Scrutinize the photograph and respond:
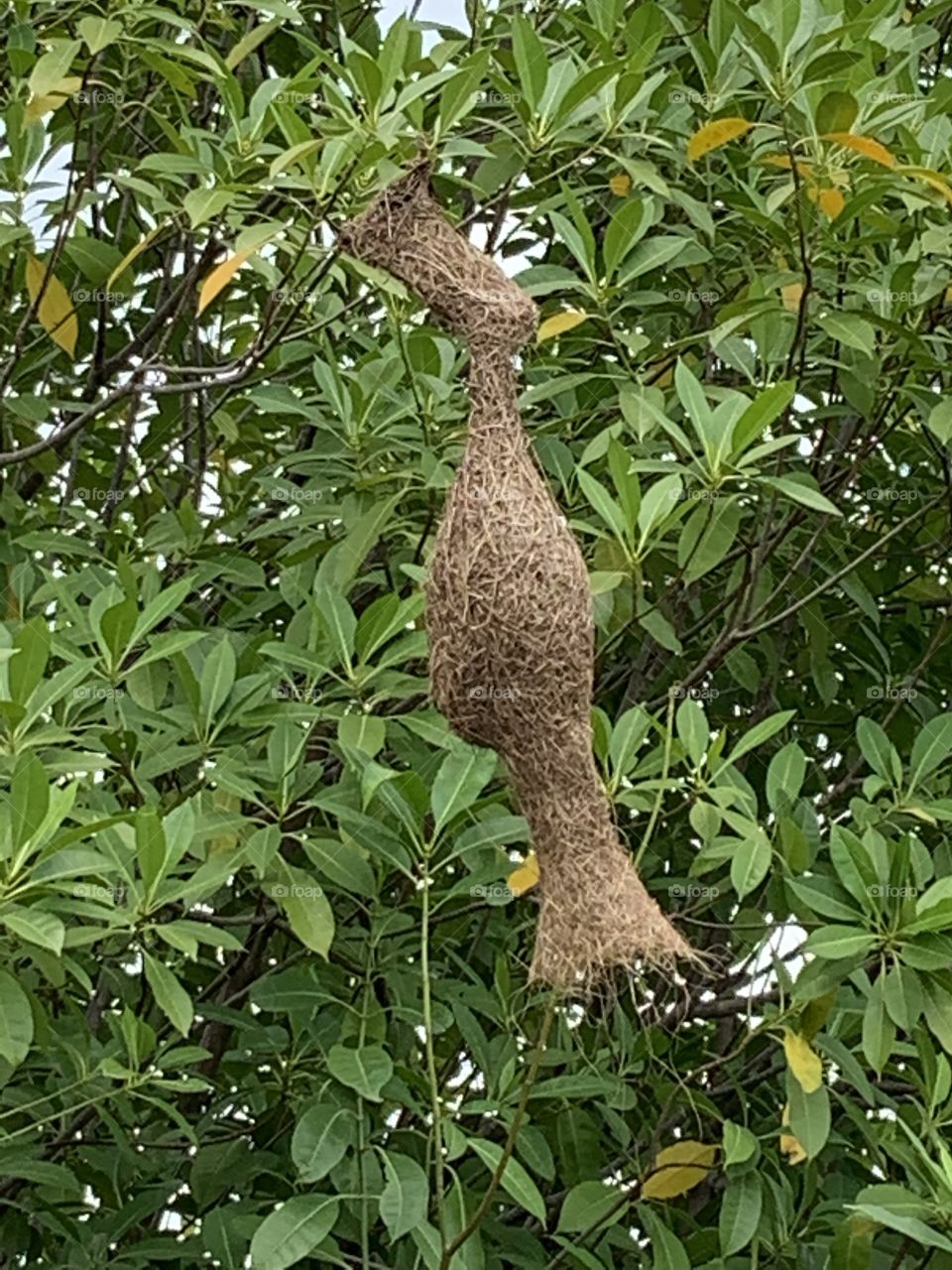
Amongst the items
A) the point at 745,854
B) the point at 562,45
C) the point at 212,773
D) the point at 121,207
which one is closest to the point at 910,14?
the point at 562,45

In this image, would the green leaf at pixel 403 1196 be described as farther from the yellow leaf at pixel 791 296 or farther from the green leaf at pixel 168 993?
the yellow leaf at pixel 791 296

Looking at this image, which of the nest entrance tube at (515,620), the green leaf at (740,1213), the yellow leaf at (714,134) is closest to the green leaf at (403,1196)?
the green leaf at (740,1213)

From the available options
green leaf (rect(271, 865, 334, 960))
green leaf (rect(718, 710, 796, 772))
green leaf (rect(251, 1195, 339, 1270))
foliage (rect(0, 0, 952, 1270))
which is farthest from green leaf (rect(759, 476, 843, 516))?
green leaf (rect(251, 1195, 339, 1270))

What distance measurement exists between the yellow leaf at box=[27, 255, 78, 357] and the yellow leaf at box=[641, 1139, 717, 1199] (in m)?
1.26

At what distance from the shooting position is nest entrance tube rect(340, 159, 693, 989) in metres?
1.47

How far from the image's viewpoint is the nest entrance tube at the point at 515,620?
1.47 m

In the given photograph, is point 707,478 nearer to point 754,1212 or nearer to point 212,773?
point 212,773

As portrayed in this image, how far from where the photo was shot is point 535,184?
7.77ft

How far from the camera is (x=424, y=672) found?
7.50 feet

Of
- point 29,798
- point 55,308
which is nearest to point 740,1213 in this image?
point 29,798

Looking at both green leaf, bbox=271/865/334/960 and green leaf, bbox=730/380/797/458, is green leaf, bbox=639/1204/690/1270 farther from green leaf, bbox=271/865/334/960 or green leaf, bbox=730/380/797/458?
green leaf, bbox=730/380/797/458

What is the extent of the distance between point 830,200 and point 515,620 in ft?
2.73

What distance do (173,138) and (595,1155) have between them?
4.41 ft

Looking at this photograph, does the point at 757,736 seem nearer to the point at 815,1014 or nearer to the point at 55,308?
the point at 815,1014
